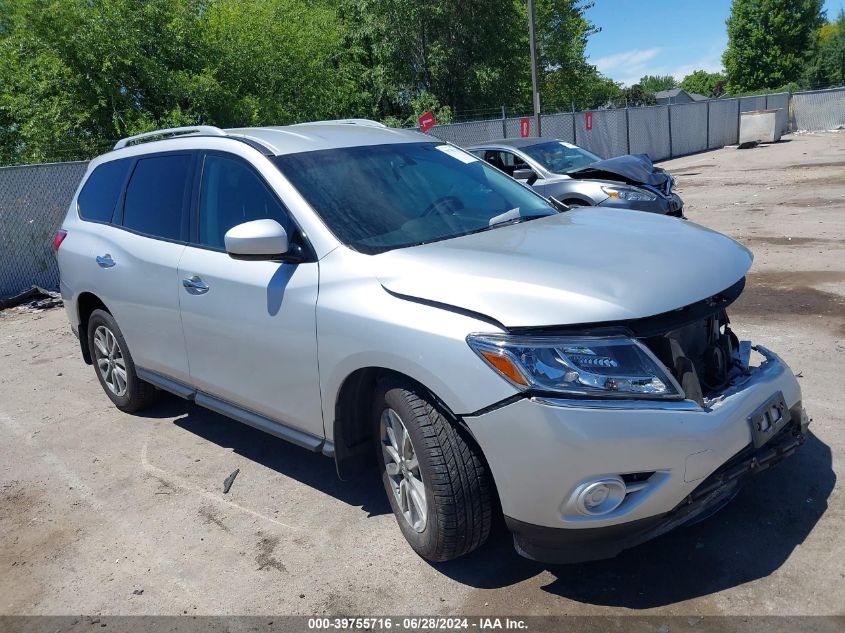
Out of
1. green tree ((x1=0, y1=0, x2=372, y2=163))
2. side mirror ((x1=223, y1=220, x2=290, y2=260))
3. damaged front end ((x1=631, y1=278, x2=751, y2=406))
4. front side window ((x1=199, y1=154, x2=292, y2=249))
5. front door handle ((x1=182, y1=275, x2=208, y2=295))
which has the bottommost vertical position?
damaged front end ((x1=631, y1=278, x2=751, y2=406))

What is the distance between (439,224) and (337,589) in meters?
1.78

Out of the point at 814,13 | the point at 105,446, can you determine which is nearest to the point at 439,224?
the point at 105,446

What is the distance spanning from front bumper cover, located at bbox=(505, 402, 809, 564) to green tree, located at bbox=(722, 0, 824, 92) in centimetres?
6965

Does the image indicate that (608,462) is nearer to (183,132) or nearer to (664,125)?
(183,132)

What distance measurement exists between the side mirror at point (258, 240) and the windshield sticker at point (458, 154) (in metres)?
1.42

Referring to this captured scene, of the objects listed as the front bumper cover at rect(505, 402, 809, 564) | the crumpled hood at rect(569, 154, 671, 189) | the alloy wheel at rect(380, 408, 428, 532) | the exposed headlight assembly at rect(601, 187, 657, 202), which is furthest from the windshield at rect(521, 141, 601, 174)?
the front bumper cover at rect(505, 402, 809, 564)

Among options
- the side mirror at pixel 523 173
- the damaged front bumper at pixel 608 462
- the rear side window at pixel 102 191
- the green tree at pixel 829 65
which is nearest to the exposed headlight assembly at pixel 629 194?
the side mirror at pixel 523 173

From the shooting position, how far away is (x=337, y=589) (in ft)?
10.9

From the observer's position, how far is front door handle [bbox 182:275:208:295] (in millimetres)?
4168

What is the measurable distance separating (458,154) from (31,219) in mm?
8847

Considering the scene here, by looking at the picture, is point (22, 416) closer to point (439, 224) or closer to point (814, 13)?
point (439, 224)

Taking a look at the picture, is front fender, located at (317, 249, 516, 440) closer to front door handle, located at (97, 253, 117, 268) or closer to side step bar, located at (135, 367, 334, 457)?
side step bar, located at (135, 367, 334, 457)

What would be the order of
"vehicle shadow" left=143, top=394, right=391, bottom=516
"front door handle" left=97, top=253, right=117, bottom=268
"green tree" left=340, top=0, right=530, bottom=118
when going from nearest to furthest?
"vehicle shadow" left=143, top=394, right=391, bottom=516
"front door handle" left=97, top=253, right=117, bottom=268
"green tree" left=340, top=0, right=530, bottom=118

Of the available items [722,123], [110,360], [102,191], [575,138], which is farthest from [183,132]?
[722,123]
